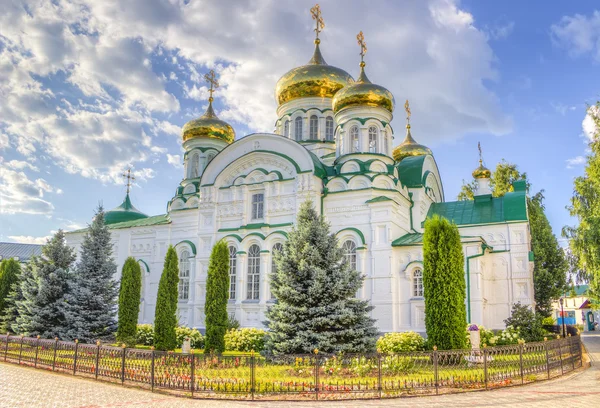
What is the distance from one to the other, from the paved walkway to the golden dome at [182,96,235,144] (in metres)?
16.1

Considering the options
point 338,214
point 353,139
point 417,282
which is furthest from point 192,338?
point 353,139

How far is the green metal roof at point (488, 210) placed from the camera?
62.0 ft

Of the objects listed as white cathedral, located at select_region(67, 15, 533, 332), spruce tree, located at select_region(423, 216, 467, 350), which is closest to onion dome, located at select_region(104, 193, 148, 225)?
white cathedral, located at select_region(67, 15, 533, 332)

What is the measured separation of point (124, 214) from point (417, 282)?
17758 mm

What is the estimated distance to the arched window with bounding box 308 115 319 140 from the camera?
75.3 feet

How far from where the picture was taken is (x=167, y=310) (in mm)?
14836

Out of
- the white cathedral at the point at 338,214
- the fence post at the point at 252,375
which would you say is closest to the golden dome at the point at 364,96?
the white cathedral at the point at 338,214

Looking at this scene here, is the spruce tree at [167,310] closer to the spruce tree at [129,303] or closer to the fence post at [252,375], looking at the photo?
the spruce tree at [129,303]

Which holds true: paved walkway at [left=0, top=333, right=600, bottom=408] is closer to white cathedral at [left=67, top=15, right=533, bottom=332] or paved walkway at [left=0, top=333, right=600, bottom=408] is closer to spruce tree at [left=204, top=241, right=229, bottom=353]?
spruce tree at [left=204, top=241, right=229, bottom=353]

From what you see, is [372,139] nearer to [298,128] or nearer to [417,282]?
[298,128]

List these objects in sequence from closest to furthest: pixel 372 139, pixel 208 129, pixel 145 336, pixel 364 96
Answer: pixel 145 336 → pixel 364 96 → pixel 372 139 → pixel 208 129

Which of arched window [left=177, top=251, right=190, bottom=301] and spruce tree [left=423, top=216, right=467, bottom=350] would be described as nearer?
spruce tree [left=423, top=216, right=467, bottom=350]

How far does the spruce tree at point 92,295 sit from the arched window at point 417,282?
1010 centimetres

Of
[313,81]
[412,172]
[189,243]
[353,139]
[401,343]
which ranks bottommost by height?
[401,343]
